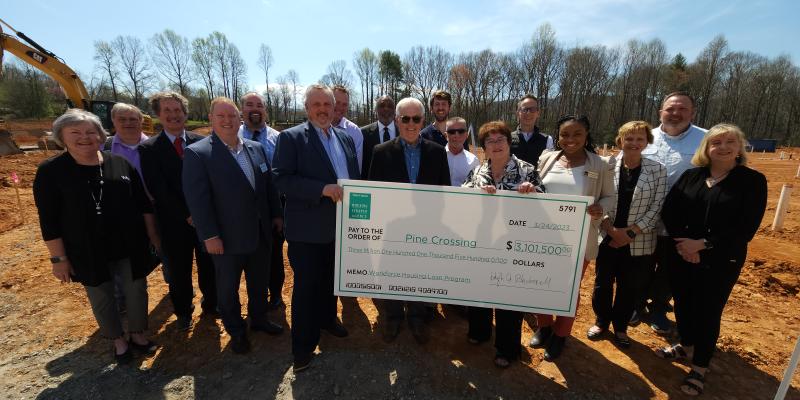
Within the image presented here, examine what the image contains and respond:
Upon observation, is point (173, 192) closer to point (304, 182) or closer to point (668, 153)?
point (304, 182)

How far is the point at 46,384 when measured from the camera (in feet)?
9.96

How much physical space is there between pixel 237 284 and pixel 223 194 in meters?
0.93

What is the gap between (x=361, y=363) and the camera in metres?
3.26

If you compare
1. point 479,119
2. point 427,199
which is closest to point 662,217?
point 427,199

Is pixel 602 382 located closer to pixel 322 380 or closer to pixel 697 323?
pixel 697 323

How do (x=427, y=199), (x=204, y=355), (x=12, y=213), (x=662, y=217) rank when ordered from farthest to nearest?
(x=12, y=213), (x=204, y=355), (x=662, y=217), (x=427, y=199)

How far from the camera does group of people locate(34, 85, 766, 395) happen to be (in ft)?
9.29

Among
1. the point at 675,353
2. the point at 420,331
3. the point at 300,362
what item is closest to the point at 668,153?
the point at 675,353

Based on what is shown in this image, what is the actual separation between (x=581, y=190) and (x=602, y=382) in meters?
1.74

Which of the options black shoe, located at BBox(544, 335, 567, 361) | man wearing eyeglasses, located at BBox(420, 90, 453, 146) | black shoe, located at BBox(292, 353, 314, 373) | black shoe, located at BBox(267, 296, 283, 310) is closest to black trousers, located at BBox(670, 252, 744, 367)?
black shoe, located at BBox(544, 335, 567, 361)

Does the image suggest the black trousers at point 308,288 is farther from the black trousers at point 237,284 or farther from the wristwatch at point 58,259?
the wristwatch at point 58,259

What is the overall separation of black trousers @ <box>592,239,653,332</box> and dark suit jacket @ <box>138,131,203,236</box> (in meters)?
4.28

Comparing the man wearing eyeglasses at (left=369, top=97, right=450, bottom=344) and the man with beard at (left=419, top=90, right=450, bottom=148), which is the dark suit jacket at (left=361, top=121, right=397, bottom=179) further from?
the man wearing eyeglasses at (left=369, top=97, right=450, bottom=344)

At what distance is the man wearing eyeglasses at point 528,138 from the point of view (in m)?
4.55
